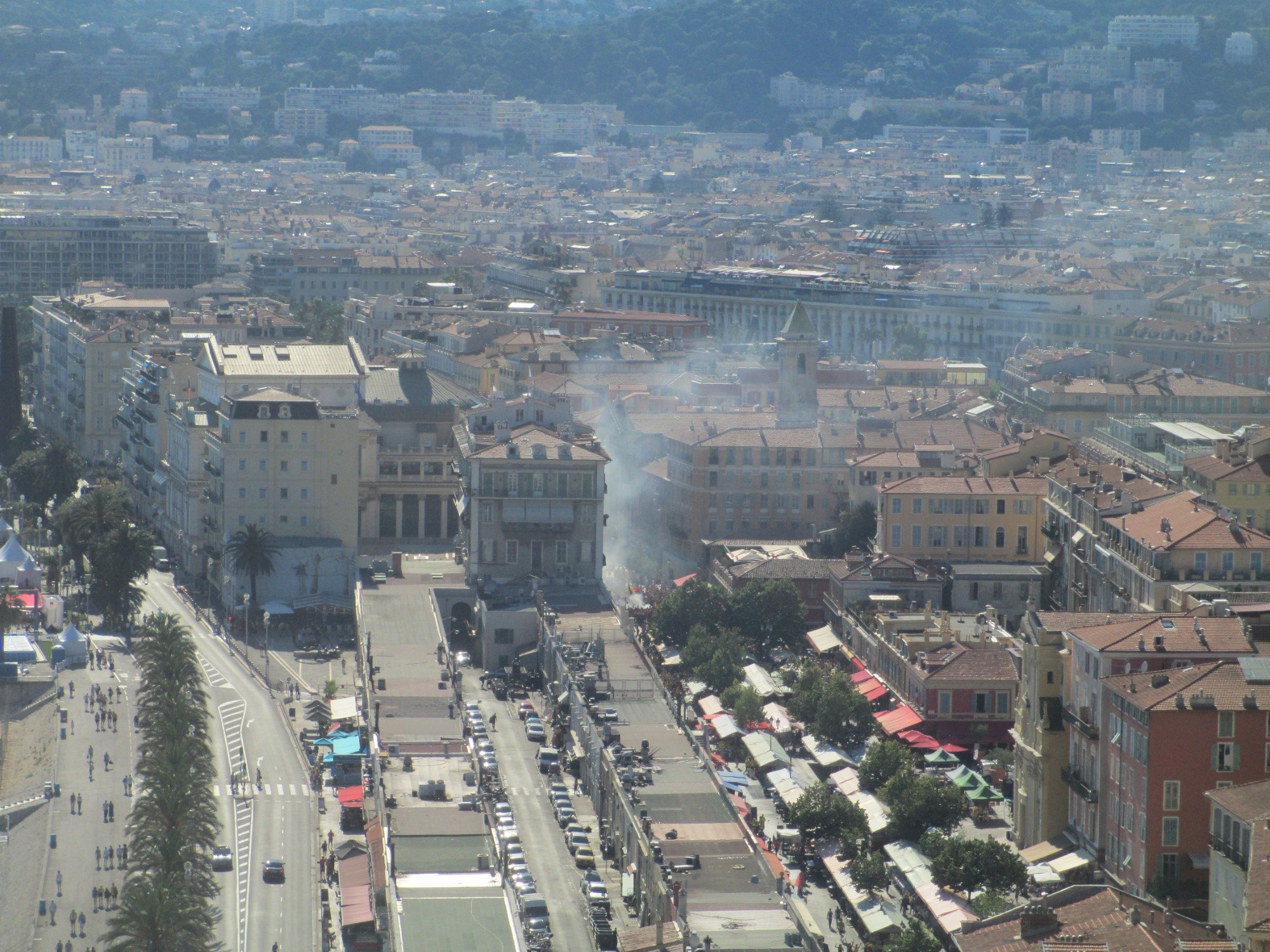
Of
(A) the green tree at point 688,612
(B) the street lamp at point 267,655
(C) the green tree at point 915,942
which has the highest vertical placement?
(A) the green tree at point 688,612

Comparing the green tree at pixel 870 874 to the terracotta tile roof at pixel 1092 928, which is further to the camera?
the green tree at pixel 870 874

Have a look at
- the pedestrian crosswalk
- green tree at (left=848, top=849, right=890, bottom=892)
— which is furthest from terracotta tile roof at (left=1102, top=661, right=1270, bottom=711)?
the pedestrian crosswalk

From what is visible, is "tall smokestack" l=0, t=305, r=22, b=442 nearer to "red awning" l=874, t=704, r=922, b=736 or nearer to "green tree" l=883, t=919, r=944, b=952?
"red awning" l=874, t=704, r=922, b=736

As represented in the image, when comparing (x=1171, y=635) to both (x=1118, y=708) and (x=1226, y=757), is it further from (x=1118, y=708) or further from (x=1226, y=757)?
(x=1226, y=757)

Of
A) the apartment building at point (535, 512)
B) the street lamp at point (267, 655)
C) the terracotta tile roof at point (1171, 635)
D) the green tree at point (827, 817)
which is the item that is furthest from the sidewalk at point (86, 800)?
the terracotta tile roof at point (1171, 635)

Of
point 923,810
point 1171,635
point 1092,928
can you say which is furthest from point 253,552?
point 1092,928

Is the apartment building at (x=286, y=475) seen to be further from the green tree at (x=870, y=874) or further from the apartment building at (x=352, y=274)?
the apartment building at (x=352, y=274)
